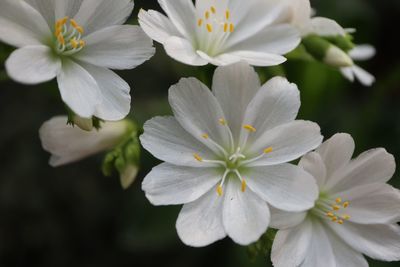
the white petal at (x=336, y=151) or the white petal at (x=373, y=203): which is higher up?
the white petal at (x=336, y=151)

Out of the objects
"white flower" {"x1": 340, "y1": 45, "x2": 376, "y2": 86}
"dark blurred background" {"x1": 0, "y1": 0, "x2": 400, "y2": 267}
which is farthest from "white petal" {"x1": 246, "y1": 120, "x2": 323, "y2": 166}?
"dark blurred background" {"x1": 0, "y1": 0, "x2": 400, "y2": 267}

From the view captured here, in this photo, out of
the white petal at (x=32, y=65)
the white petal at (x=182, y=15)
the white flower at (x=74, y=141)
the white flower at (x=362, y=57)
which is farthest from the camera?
the white flower at (x=362, y=57)

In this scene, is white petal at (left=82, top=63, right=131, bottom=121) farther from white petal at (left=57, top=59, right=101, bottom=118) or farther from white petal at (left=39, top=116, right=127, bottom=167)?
white petal at (left=39, top=116, right=127, bottom=167)

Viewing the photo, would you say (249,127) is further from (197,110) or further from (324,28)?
(324,28)

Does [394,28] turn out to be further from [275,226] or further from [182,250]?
[275,226]

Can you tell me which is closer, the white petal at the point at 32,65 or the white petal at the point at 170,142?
the white petal at the point at 32,65

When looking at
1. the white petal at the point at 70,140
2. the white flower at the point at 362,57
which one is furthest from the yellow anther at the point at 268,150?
the white flower at the point at 362,57

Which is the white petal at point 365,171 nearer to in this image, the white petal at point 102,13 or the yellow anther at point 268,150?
Answer: the yellow anther at point 268,150
